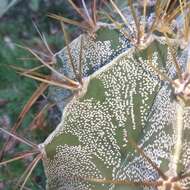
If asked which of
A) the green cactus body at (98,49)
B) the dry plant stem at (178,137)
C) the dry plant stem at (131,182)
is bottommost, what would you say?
the dry plant stem at (131,182)

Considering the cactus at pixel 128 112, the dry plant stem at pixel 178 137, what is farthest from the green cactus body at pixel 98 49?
the dry plant stem at pixel 178 137

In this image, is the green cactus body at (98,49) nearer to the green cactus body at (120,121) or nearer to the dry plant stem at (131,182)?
the green cactus body at (120,121)

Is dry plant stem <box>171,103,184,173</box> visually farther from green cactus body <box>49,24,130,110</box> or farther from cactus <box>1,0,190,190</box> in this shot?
green cactus body <box>49,24,130,110</box>

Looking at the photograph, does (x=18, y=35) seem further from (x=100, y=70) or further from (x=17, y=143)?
(x=100, y=70)

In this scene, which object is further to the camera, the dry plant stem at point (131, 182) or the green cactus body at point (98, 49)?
the green cactus body at point (98, 49)

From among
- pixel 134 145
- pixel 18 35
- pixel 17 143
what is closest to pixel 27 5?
pixel 18 35

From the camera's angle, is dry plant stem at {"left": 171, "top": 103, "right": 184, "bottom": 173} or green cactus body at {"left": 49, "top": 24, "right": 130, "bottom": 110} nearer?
dry plant stem at {"left": 171, "top": 103, "right": 184, "bottom": 173}

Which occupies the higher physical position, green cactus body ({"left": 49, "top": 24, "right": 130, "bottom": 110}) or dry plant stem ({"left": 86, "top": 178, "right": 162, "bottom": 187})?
green cactus body ({"left": 49, "top": 24, "right": 130, "bottom": 110})

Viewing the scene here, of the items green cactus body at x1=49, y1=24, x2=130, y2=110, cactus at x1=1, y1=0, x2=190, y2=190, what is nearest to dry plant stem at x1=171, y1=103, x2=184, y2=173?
cactus at x1=1, y1=0, x2=190, y2=190

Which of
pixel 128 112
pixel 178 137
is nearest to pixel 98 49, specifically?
pixel 128 112

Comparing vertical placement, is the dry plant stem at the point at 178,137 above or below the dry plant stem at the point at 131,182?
above
